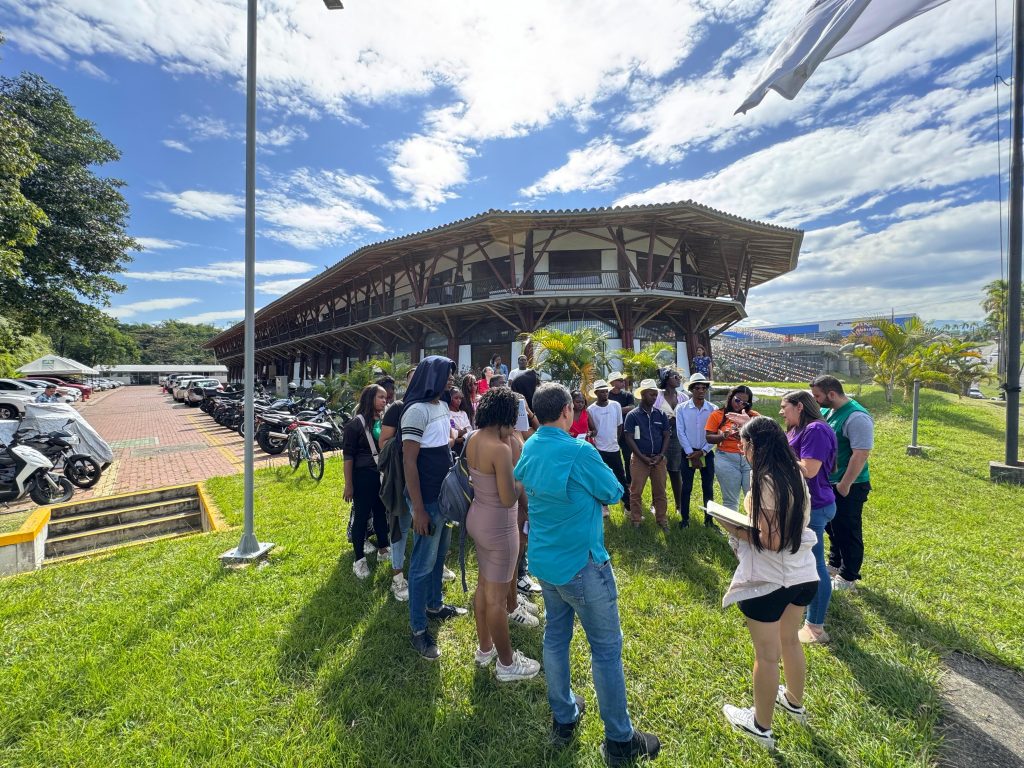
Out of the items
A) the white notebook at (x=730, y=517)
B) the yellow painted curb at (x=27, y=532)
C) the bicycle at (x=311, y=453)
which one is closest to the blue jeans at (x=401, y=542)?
the white notebook at (x=730, y=517)

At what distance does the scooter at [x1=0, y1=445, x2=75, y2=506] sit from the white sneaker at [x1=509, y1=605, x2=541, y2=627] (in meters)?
6.87

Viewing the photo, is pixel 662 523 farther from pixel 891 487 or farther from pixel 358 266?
pixel 358 266

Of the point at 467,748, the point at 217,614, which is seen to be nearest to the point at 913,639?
the point at 467,748

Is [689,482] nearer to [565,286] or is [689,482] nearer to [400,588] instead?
[400,588]

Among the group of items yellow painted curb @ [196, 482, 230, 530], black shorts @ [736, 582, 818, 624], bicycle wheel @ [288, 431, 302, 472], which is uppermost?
black shorts @ [736, 582, 818, 624]

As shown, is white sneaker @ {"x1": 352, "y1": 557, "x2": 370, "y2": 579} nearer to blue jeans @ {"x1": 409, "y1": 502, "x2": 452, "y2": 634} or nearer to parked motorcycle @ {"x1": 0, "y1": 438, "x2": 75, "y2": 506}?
blue jeans @ {"x1": 409, "y1": 502, "x2": 452, "y2": 634}

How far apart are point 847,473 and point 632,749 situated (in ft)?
8.16

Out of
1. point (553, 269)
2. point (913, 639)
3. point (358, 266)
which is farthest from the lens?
point (358, 266)

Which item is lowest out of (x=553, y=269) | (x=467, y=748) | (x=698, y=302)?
(x=467, y=748)

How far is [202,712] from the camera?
2348 millimetres

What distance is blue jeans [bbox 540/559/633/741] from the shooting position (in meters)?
1.91

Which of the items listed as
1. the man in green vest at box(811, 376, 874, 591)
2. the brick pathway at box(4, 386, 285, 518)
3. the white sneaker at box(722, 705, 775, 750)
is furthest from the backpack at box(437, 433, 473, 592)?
the brick pathway at box(4, 386, 285, 518)

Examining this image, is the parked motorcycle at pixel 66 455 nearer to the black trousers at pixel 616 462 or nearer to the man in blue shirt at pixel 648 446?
the black trousers at pixel 616 462

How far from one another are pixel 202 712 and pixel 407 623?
48.0 inches
